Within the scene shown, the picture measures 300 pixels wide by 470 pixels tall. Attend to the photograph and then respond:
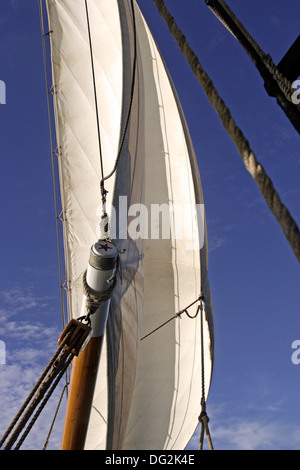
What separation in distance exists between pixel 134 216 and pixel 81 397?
2273 mm

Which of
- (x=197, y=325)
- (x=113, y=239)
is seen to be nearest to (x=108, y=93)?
(x=113, y=239)

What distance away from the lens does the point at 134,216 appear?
5531 millimetres

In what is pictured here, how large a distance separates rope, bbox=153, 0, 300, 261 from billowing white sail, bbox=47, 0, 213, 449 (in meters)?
3.08

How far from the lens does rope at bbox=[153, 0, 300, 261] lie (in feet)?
4.08

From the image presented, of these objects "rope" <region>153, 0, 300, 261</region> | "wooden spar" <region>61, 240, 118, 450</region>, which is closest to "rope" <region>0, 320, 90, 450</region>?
"wooden spar" <region>61, 240, 118, 450</region>

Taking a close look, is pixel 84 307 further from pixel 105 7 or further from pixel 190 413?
pixel 105 7

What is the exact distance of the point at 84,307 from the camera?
464cm

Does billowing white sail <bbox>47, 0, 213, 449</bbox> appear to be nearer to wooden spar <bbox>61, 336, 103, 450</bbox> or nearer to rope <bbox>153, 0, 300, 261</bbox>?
wooden spar <bbox>61, 336, 103, 450</bbox>

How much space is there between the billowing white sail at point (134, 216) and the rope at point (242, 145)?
308cm
